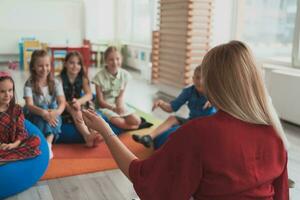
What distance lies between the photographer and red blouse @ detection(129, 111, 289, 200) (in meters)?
0.96

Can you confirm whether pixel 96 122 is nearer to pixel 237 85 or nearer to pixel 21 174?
pixel 237 85

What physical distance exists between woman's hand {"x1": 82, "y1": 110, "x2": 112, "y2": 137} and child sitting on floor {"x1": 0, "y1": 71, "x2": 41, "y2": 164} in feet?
3.80

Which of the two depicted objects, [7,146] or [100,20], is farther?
[100,20]

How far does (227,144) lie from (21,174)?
1.64 meters

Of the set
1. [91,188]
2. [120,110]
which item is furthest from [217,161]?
[120,110]

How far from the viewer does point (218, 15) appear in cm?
521

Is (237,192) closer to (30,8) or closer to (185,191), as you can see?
(185,191)

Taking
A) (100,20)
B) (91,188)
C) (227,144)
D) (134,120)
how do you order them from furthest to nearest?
(100,20) → (134,120) → (91,188) → (227,144)

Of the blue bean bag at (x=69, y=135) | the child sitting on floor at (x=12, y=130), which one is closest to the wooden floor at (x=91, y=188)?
the child sitting on floor at (x=12, y=130)

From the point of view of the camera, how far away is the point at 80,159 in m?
2.79

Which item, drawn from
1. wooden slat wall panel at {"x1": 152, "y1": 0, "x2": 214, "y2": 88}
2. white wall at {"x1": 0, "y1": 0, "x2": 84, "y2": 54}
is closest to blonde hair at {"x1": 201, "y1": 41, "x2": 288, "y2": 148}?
wooden slat wall panel at {"x1": 152, "y1": 0, "x2": 214, "y2": 88}

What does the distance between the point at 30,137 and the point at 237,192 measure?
5.74 feet

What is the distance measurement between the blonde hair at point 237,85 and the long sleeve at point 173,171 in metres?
0.14

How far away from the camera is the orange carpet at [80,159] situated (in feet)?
8.41
